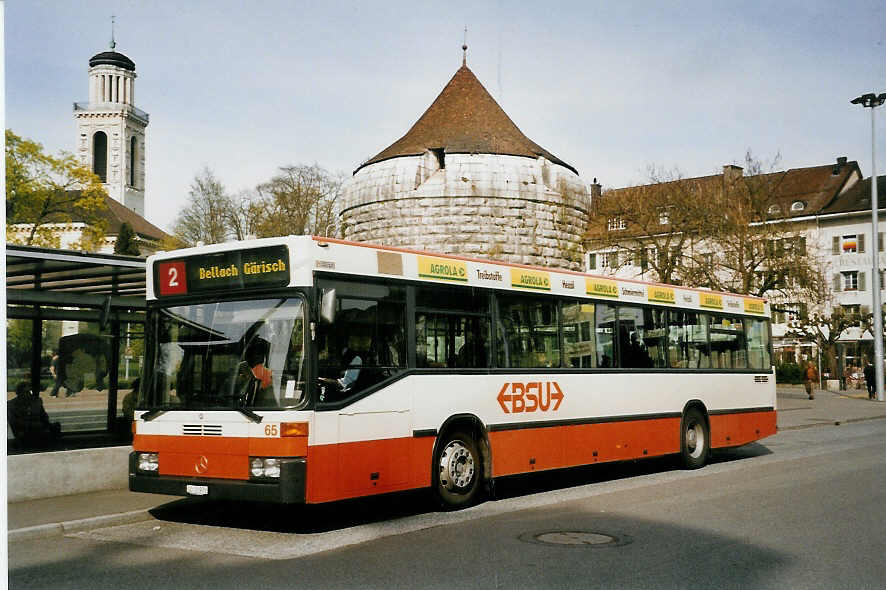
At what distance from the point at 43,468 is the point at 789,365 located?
186ft

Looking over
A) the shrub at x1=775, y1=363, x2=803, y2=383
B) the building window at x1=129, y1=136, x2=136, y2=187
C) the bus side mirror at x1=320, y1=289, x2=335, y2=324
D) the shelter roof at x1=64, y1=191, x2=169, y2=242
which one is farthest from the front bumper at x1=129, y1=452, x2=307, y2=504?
the building window at x1=129, y1=136, x2=136, y2=187

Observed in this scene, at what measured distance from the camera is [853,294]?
78.2 meters

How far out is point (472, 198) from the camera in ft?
148

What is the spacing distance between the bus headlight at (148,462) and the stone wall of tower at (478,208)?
34.3 metres

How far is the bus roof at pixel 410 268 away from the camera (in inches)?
393

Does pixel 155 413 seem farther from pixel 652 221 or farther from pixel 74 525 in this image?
pixel 652 221

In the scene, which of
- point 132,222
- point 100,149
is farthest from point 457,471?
point 100,149

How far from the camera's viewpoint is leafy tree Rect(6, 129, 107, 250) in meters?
39.7

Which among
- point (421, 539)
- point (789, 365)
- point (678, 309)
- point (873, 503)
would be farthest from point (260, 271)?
point (789, 365)

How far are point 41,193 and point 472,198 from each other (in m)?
17.5

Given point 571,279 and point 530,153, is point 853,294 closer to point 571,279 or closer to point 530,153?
point 530,153

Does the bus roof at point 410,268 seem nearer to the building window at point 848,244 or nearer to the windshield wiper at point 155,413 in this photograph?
the windshield wiper at point 155,413

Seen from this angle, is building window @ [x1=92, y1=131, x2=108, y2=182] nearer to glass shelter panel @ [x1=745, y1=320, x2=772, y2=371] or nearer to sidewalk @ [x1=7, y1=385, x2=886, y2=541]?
glass shelter panel @ [x1=745, y1=320, x2=772, y2=371]

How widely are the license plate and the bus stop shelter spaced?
2.83m
